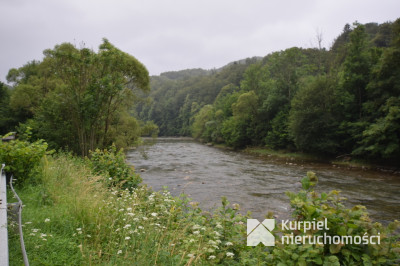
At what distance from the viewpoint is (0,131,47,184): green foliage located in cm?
555

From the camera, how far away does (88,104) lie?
48.5ft

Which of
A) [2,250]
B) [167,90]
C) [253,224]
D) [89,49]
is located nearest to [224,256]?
[253,224]

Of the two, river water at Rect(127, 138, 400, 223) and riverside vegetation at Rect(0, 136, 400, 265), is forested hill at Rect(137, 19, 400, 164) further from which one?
riverside vegetation at Rect(0, 136, 400, 265)

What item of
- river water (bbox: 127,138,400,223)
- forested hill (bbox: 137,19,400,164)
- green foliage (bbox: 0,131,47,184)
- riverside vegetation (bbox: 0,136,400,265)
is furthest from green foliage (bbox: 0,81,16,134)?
riverside vegetation (bbox: 0,136,400,265)

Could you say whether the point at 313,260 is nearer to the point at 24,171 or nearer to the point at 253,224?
the point at 253,224

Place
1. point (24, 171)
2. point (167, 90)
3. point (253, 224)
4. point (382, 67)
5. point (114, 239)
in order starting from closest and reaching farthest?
point (114, 239) → point (253, 224) → point (24, 171) → point (382, 67) → point (167, 90)

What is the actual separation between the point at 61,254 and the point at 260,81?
46.2 metres

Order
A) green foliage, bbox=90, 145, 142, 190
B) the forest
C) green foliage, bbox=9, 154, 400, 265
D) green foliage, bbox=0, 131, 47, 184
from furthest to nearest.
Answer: the forest < green foliage, bbox=90, 145, 142, 190 < green foliage, bbox=0, 131, 47, 184 < green foliage, bbox=9, 154, 400, 265

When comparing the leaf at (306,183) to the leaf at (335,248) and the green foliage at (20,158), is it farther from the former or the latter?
the green foliage at (20,158)

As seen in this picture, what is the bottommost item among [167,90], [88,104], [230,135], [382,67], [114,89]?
[230,135]

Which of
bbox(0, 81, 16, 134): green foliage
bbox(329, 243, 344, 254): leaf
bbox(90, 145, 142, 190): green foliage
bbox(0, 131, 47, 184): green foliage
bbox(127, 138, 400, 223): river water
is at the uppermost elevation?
bbox(0, 81, 16, 134): green foliage

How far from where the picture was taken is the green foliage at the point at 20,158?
18.2ft

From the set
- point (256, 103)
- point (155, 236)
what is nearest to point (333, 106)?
point (256, 103)

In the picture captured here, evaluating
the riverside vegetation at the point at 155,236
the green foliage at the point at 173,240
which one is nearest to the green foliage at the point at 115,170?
the riverside vegetation at the point at 155,236
